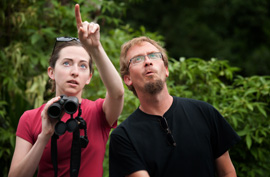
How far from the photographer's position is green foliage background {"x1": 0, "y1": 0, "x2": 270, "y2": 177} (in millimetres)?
3068

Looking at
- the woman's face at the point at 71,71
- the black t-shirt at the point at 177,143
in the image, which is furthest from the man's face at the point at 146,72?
the woman's face at the point at 71,71

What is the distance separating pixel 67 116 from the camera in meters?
2.20

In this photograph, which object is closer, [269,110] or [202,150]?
[202,150]

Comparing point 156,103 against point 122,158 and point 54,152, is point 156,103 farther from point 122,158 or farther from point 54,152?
point 54,152

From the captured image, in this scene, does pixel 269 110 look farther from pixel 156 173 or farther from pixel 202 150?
pixel 156 173

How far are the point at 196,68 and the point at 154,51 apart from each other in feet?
4.24

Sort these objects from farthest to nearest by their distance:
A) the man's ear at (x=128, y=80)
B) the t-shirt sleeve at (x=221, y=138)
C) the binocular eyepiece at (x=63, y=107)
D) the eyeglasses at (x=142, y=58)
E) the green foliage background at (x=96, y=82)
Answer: the green foliage background at (x=96, y=82) < the man's ear at (x=128, y=80) < the eyeglasses at (x=142, y=58) < the t-shirt sleeve at (x=221, y=138) < the binocular eyepiece at (x=63, y=107)

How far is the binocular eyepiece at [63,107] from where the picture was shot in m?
1.88

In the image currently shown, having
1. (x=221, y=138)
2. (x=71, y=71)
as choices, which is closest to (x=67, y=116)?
(x=71, y=71)

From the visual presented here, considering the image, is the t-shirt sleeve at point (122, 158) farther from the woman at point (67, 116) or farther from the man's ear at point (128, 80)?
the man's ear at point (128, 80)

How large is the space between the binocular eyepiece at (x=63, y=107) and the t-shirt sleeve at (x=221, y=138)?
0.80m

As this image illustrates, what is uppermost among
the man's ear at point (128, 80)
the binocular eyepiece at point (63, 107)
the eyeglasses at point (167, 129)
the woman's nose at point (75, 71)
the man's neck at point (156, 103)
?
the woman's nose at point (75, 71)

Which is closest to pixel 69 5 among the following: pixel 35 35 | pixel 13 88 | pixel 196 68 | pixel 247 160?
pixel 35 35

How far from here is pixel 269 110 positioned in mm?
3184
